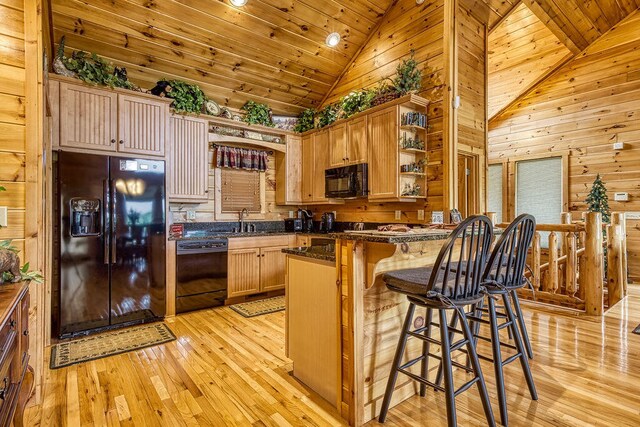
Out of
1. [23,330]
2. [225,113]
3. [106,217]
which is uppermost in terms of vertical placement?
[225,113]

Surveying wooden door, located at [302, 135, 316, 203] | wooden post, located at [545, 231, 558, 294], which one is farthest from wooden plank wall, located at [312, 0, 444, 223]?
wooden post, located at [545, 231, 558, 294]

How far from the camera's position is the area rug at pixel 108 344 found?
2.67 metres

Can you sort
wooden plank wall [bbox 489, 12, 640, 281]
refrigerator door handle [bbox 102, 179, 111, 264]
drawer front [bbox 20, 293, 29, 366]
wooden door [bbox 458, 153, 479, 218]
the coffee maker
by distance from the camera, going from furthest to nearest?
1. wooden plank wall [bbox 489, 12, 640, 281]
2. the coffee maker
3. wooden door [bbox 458, 153, 479, 218]
4. refrigerator door handle [bbox 102, 179, 111, 264]
5. drawer front [bbox 20, 293, 29, 366]

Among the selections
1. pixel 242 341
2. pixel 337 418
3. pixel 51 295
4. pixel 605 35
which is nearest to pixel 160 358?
pixel 242 341

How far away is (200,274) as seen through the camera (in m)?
3.89

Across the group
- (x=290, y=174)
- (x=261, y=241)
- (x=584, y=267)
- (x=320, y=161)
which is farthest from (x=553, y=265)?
(x=290, y=174)

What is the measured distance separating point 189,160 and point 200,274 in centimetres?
144

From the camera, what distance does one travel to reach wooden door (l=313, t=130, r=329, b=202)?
485 cm

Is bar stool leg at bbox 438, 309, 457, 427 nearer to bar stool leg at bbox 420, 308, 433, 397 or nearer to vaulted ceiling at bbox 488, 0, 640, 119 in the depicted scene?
bar stool leg at bbox 420, 308, 433, 397

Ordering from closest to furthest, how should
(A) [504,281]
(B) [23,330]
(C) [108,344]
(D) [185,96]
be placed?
(B) [23,330]
(A) [504,281]
(C) [108,344]
(D) [185,96]

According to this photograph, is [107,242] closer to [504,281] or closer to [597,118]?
[504,281]

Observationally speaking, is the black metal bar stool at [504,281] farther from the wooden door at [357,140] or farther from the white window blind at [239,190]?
the white window blind at [239,190]

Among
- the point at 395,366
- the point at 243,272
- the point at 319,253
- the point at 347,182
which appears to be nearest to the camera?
the point at 395,366

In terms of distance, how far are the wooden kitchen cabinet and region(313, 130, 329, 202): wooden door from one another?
34 centimetres
